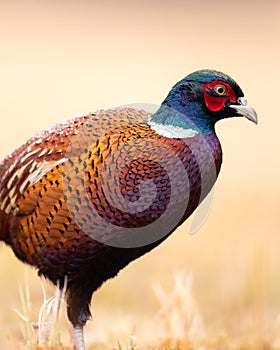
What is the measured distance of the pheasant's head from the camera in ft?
15.7

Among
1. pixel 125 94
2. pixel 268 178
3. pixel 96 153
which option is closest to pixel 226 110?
pixel 96 153

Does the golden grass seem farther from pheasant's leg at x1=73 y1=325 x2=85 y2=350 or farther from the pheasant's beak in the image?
the pheasant's beak

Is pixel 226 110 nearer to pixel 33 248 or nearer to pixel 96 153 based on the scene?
pixel 96 153

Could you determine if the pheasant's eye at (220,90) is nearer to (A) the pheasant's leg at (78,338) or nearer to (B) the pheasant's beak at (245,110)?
(B) the pheasant's beak at (245,110)

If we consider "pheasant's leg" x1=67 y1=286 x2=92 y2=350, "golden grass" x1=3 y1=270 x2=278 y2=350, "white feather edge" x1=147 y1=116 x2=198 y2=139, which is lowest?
"golden grass" x1=3 y1=270 x2=278 y2=350

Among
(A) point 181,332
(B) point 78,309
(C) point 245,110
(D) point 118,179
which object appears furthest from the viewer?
(A) point 181,332

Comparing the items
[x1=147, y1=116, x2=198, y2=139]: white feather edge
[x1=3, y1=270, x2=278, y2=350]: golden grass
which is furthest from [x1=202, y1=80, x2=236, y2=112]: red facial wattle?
[x1=3, y1=270, x2=278, y2=350]: golden grass

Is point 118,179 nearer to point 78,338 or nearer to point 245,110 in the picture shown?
point 245,110

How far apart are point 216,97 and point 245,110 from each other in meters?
0.16

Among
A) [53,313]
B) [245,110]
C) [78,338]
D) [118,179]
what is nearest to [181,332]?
[78,338]

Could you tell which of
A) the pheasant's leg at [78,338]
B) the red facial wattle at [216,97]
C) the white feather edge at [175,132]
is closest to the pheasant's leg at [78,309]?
the pheasant's leg at [78,338]

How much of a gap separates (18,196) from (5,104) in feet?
29.3

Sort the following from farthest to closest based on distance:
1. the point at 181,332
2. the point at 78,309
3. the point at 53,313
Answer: the point at 181,332, the point at 78,309, the point at 53,313

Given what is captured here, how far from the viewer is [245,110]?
4.79 meters
